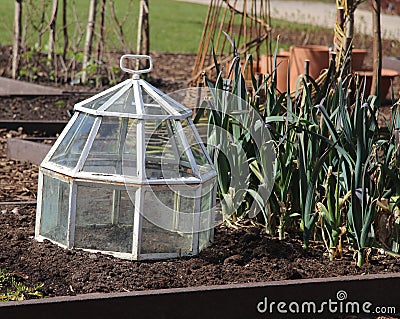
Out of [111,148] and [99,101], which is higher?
[99,101]

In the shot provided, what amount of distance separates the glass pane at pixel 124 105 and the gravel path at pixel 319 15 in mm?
12582

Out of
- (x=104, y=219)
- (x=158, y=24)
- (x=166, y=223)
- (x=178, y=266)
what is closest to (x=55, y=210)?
(x=104, y=219)

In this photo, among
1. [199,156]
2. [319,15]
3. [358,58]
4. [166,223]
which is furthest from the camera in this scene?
[319,15]

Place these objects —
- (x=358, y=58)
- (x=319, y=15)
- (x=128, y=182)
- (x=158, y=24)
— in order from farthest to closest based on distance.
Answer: (x=319, y=15), (x=158, y=24), (x=358, y=58), (x=128, y=182)

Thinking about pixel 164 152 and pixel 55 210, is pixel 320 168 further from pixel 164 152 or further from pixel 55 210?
pixel 55 210

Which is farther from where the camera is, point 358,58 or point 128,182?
point 358,58

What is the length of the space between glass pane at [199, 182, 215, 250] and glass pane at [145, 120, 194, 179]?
154 millimetres

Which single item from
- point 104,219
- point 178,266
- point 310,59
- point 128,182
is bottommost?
point 178,266

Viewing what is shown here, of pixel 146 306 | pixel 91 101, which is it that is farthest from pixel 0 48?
pixel 146 306

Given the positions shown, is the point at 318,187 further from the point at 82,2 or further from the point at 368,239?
the point at 82,2

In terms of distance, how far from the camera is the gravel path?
17777mm

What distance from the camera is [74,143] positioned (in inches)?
154

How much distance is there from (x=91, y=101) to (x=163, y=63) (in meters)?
8.34

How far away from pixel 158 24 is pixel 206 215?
556 inches
